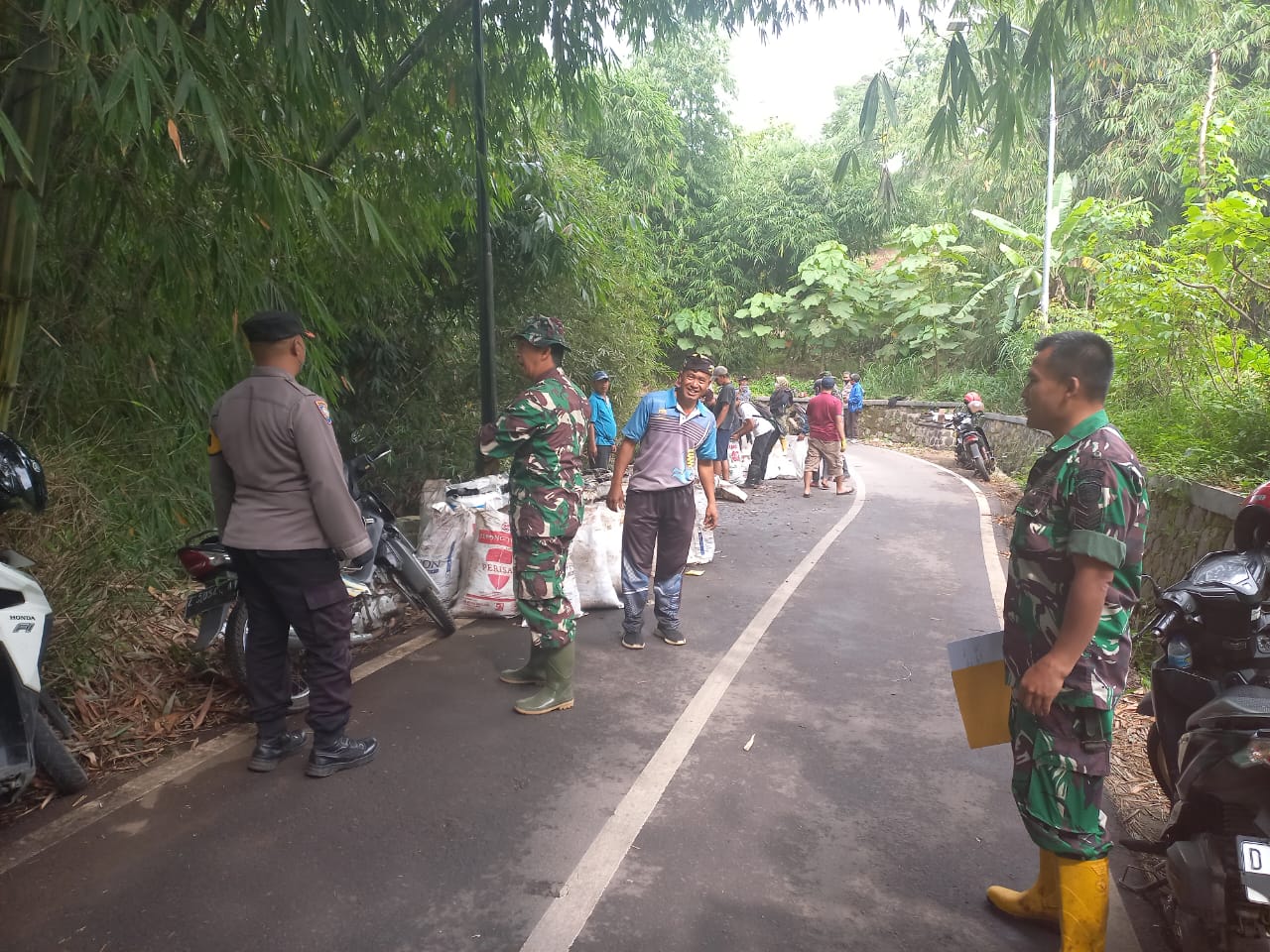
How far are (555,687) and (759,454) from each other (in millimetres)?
9608

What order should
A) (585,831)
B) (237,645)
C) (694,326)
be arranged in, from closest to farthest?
(585,831) < (237,645) < (694,326)

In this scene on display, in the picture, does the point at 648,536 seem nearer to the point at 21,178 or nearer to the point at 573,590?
the point at 573,590

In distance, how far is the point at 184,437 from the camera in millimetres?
5211

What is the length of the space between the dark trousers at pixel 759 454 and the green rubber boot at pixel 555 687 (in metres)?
9.46

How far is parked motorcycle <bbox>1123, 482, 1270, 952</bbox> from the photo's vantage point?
218 centimetres

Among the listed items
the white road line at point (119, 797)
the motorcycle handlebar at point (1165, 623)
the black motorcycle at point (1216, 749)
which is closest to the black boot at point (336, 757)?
the white road line at point (119, 797)

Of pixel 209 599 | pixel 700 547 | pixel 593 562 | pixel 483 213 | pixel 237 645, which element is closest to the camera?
pixel 209 599

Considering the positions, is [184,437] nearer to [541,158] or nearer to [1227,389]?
[541,158]

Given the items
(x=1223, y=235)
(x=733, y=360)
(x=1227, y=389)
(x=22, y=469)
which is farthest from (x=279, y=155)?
(x=733, y=360)

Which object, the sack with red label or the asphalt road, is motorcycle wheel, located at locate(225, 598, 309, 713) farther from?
the sack with red label

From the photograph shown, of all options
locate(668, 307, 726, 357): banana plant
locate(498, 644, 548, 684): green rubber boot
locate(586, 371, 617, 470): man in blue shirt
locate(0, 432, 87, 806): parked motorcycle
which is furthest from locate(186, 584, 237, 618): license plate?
locate(668, 307, 726, 357): banana plant

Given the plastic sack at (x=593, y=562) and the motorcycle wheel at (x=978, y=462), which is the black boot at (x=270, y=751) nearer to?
the plastic sack at (x=593, y=562)

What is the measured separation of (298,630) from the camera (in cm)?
354

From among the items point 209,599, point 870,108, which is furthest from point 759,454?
point 209,599
